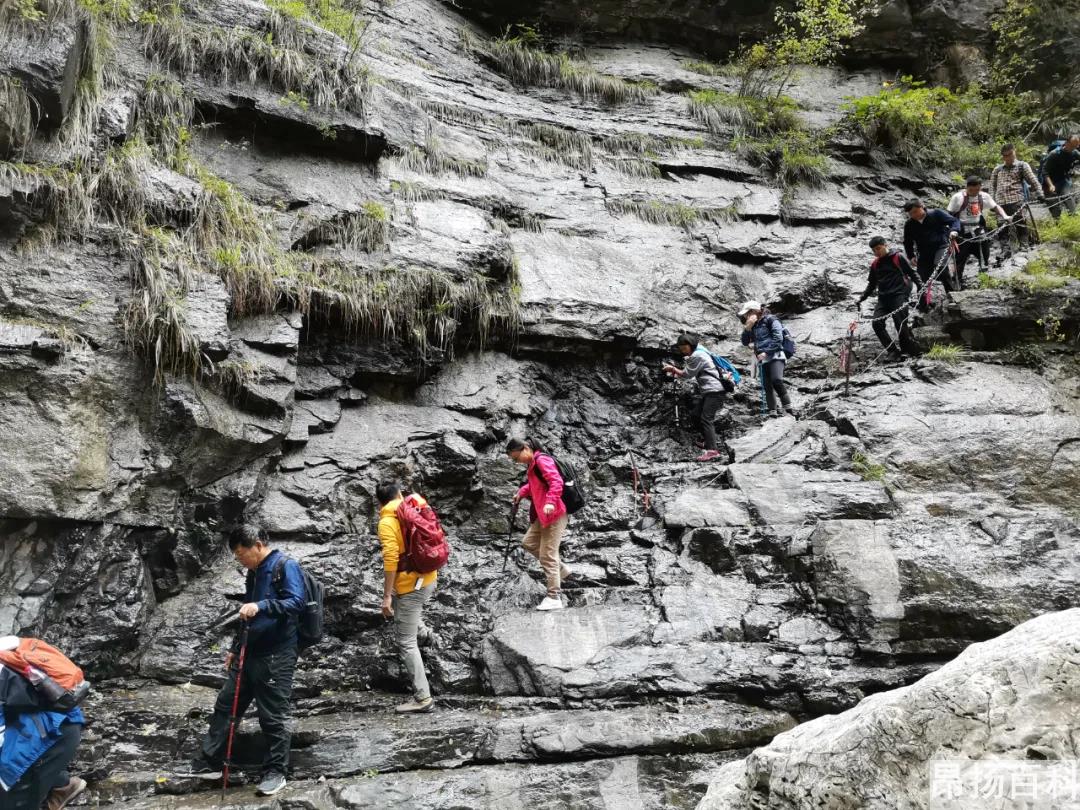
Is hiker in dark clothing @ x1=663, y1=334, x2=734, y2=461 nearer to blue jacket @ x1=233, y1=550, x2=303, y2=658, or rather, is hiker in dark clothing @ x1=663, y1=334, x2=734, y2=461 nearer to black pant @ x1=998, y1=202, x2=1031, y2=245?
blue jacket @ x1=233, y1=550, x2=303, y2=658

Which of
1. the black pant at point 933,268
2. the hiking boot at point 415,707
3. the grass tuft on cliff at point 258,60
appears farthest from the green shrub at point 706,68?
the hiking boot at point 415,707

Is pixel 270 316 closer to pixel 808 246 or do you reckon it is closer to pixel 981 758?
pixel 981 758

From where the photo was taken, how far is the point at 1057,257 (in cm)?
1176

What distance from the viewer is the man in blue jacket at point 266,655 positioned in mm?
5617

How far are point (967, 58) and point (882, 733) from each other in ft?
63.3

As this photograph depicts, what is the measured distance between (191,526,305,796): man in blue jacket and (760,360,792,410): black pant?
22.3ft

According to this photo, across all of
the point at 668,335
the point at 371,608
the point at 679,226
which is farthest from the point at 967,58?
the point at 371,608

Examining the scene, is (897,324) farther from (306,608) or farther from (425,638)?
(306,608)

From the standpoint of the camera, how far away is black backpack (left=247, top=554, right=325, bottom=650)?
5.76 m

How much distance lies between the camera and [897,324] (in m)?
10.9

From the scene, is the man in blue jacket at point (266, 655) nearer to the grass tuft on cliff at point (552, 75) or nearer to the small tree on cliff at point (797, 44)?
the grass tuft on cliff at point (552, 75)

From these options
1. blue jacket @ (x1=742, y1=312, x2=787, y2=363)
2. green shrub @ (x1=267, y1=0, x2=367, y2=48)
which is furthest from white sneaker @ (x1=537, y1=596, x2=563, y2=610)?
green shrub @ (x1=267, y1=0, x2=367, y2=48)

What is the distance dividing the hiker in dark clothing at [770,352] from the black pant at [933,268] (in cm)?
242

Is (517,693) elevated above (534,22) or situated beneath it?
situated beneath
